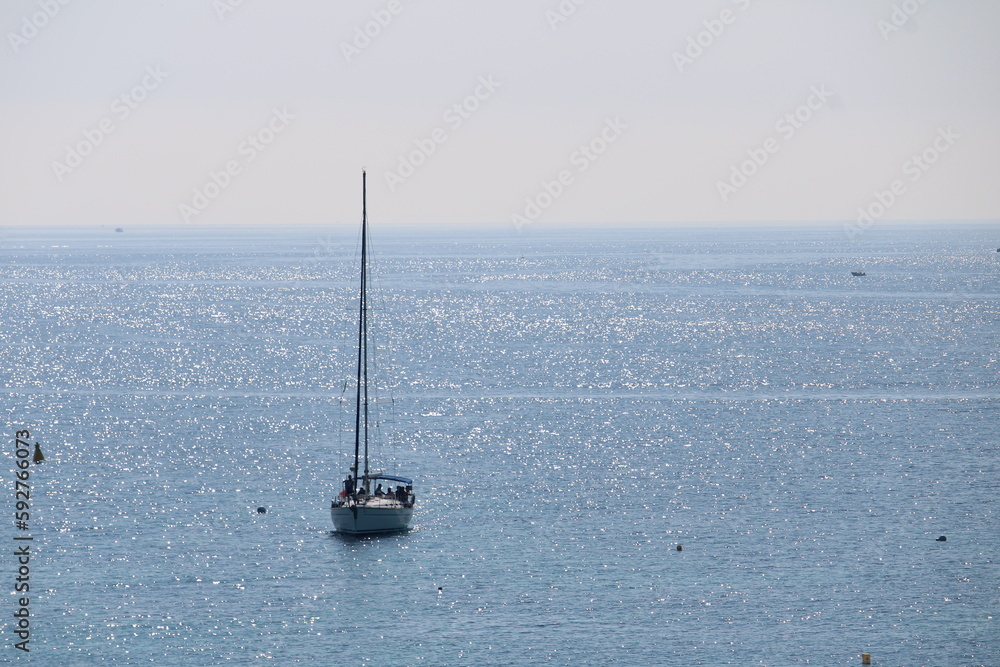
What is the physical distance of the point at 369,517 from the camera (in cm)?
7469

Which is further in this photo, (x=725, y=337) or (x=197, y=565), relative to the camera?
(x=725, y=337)

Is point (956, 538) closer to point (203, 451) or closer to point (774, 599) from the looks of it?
point (774, 599)

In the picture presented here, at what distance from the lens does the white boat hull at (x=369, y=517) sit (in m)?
74.4

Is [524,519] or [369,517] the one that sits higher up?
[369,517]

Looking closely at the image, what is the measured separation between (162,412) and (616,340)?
8033 centimetres

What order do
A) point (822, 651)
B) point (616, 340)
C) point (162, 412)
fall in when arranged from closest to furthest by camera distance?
1. point (822, 651)
2. point (162, 412)
3. point (616, 340)

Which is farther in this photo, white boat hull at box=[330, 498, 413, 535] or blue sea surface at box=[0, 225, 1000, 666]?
white boat hull at box=[330, 498, 413, 535]

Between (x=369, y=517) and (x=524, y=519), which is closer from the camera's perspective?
(x=369, y=517)

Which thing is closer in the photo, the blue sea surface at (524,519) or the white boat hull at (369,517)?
the blue sea surface at (524,519)

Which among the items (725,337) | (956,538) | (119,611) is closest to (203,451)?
(119,611)

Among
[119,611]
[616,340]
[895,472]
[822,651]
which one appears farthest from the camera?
[616,340]

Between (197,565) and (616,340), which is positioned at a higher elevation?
(616,340)

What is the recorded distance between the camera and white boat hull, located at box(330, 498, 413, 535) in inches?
2931

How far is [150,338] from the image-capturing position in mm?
183375
